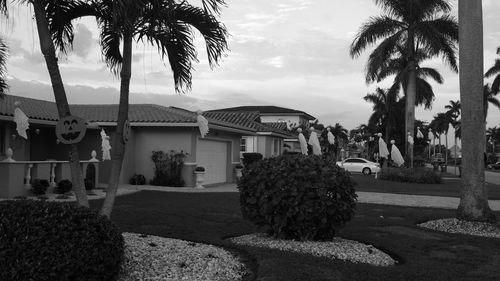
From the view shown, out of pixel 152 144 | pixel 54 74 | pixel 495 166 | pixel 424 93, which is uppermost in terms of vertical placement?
pixel 424 93

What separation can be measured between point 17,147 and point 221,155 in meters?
9.99

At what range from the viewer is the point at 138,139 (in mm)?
21406

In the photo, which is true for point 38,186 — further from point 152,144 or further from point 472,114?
point 472,114

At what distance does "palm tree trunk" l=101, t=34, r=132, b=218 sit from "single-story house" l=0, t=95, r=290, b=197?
36.1ft

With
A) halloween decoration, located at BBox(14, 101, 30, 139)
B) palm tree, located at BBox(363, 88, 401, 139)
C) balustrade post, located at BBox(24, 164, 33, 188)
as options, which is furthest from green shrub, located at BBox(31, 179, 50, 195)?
palm tree, located at BBox(363, 88, 401, 139)

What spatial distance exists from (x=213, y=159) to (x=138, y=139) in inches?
145

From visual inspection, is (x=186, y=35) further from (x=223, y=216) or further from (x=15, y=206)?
(x=223, y=216)

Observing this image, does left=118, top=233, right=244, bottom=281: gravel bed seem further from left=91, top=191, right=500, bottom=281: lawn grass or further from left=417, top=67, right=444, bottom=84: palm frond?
left=417, top=67, right=444, bottom=84: palm frond

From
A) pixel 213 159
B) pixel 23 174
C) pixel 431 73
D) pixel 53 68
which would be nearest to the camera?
pixel 53 68

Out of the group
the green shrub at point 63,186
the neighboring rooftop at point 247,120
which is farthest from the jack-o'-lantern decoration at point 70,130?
the neighboring rooftop at point 247,120

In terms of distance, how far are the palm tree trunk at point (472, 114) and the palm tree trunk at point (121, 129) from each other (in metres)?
6.98

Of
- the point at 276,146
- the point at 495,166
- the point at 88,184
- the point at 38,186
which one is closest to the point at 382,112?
the point at 495,166

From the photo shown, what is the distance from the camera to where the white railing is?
14.2 meters

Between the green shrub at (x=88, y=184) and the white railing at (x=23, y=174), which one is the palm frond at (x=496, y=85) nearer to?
the green shrub at (x=88, y=184)
